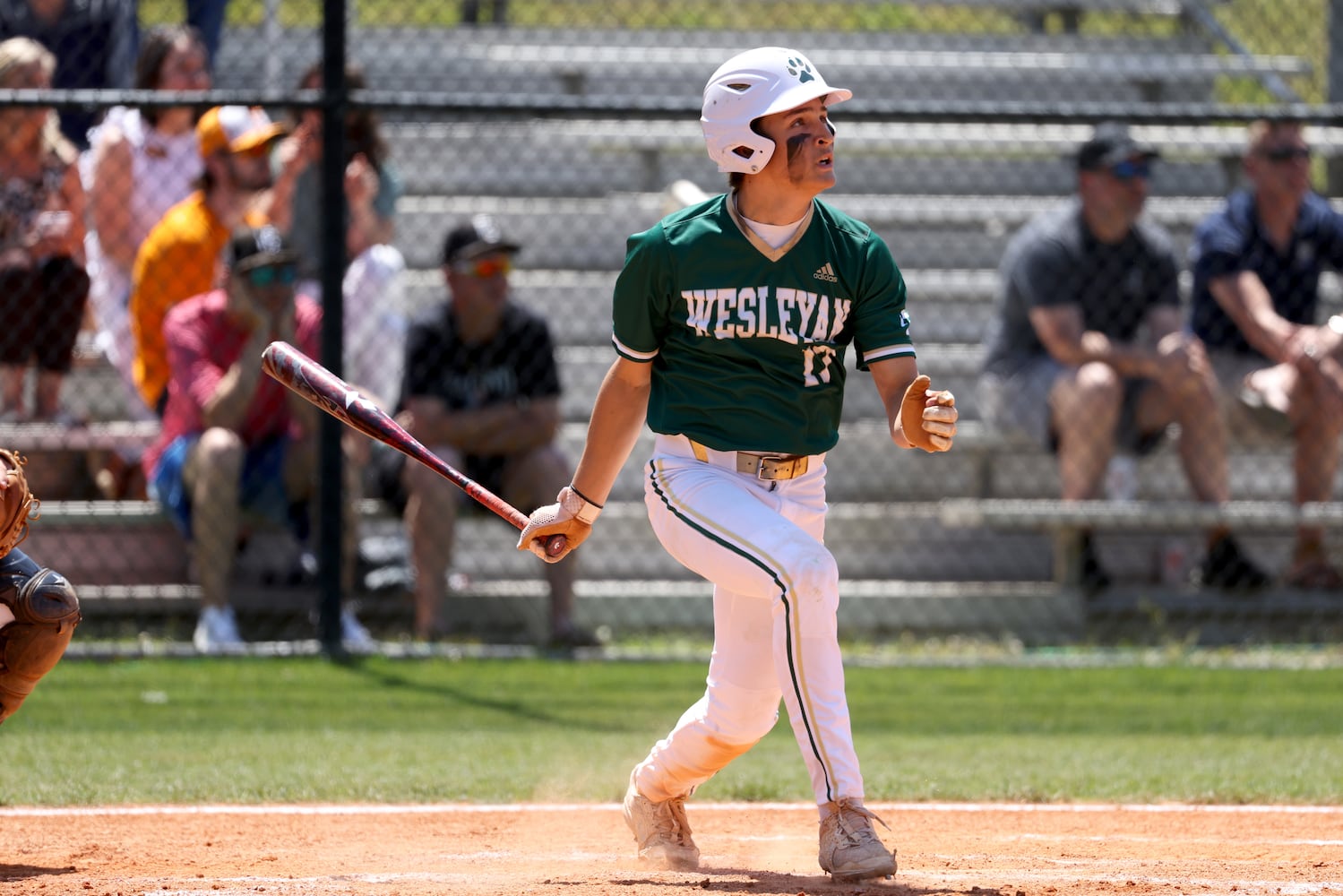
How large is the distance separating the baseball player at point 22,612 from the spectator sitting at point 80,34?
5736mm

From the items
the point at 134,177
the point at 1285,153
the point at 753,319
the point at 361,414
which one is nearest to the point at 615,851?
the point at 361,414

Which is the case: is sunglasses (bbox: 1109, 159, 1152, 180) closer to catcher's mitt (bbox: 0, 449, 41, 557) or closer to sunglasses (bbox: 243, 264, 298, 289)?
sunglasses (bbox: 243, 264, 298, 289)

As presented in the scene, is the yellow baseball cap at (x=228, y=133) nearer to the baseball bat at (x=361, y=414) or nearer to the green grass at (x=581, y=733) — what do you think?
the green grass at (x=581, y=733)

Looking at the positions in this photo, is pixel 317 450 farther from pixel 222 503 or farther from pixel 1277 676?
pixel 1277 676

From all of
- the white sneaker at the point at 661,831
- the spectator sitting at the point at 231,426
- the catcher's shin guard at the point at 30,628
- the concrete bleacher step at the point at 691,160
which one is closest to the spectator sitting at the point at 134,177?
the spectator sitting at the point at 231,426

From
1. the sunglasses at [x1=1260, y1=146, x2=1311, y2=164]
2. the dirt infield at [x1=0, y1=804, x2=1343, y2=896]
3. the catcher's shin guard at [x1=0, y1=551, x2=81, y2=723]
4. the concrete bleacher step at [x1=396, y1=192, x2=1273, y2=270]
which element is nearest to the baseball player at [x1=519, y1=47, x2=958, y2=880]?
the dirt infield at [x1=0, y1=804, x2=1343, y2=896]

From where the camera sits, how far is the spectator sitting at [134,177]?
25.9 ft

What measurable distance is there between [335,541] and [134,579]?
3.61ft

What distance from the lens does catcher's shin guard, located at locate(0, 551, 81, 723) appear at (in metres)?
3.81

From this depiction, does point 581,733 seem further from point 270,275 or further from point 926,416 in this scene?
point 926,416

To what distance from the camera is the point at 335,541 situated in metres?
7.06

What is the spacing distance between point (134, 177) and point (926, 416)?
570 centimetres

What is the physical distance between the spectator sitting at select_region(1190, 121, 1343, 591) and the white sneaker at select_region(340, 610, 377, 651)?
13.5ft

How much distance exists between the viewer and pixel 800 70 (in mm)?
3764
